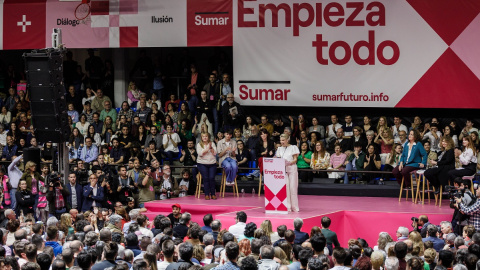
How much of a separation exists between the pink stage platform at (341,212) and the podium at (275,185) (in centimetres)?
18

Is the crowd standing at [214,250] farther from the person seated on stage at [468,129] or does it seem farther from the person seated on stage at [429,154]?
the person seated on stage at [468,129]

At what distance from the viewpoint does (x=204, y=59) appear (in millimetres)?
21656

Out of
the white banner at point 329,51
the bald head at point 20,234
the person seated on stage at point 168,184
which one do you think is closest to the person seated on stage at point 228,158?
the person seated on stage at point 168,184

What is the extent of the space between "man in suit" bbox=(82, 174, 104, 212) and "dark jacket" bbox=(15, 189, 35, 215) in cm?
90

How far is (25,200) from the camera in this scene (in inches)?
622

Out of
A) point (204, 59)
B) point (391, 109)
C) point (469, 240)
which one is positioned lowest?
point (469, 240)

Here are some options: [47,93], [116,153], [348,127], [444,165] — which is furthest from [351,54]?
[47,93]

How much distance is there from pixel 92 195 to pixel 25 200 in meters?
1.15

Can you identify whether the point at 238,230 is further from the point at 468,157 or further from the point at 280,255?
the point at 468,157

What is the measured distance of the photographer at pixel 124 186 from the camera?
638 inches

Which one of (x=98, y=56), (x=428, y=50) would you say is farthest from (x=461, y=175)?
(x=98, y=56)

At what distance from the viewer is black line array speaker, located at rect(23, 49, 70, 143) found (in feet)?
49.3

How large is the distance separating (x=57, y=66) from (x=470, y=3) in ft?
24.9

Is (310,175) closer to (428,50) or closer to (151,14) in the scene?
(428,50)
